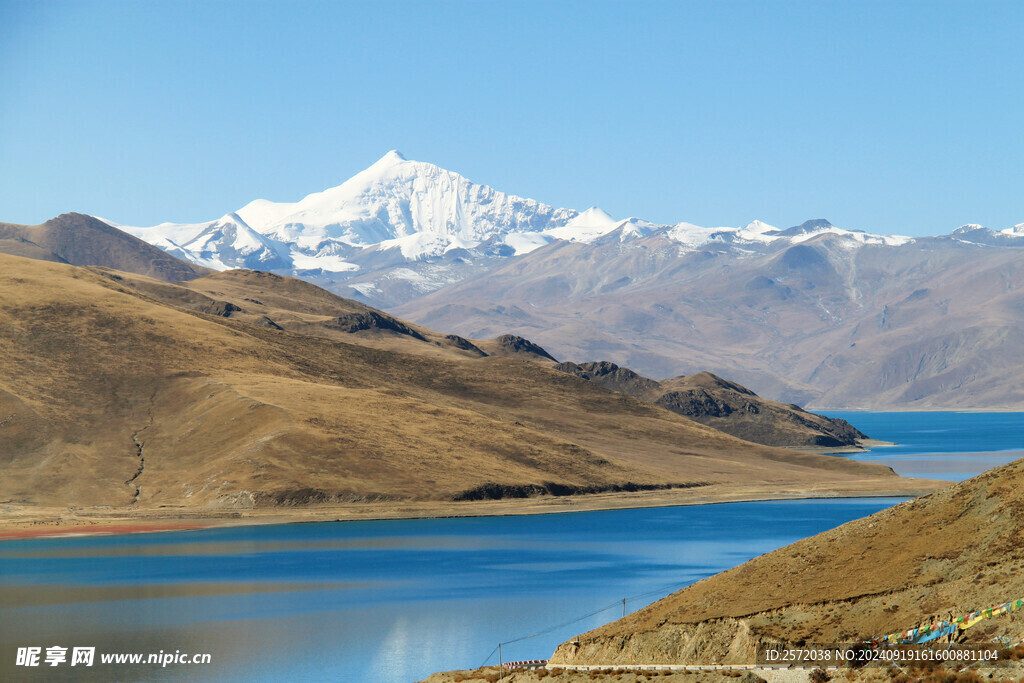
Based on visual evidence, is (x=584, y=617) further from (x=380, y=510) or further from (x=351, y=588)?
(x=380, y=510)

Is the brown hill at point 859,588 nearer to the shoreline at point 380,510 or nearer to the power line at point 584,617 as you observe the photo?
the power line at point 584,617

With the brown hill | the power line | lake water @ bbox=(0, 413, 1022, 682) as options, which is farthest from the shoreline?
the brown hill

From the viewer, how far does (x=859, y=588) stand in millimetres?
46406

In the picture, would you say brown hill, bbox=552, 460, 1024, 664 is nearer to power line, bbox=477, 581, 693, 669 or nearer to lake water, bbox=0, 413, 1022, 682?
power line, bbox=477, 581, 693, 669

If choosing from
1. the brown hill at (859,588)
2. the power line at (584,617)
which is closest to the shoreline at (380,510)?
the power line at (584,617)

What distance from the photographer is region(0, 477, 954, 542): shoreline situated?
142 m

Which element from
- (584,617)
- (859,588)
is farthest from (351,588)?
(859,588)

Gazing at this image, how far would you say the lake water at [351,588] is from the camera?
69.9m

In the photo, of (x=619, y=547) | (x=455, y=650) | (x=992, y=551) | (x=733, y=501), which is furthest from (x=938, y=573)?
(x=733, y=501)

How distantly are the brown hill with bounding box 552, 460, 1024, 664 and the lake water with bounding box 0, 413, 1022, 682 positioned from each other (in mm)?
18875

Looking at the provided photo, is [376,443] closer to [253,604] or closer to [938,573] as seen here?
[253,604]

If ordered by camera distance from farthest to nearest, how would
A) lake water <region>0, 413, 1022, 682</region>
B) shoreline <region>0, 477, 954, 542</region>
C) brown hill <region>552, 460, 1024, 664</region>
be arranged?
→ shoreline <region>0, 477, 954, 542</region> < lake water <region>0, 413, 1022, 682</region> < brown hill <region>552, 460, 1024, 664</region>

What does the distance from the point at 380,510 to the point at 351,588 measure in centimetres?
6290

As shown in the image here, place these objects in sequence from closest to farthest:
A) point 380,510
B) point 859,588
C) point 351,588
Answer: point 859,588 → point 351,588 → point 380,510
